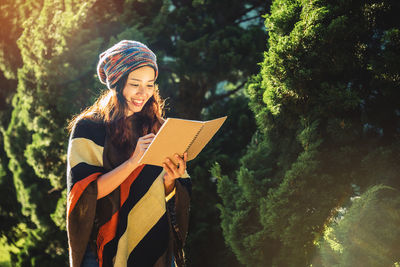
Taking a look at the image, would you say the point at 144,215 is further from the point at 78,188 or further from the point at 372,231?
the point at 372,231

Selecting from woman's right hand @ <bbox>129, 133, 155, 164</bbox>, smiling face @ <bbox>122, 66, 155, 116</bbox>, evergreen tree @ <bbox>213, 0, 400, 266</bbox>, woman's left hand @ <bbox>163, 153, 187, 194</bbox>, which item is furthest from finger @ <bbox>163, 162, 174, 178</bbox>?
evergreen tree @ <bbox>213, 0, 400, 266</bbox>

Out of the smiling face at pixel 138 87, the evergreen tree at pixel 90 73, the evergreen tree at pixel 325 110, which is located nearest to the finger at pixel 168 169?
the smiling face at pixel 138 87

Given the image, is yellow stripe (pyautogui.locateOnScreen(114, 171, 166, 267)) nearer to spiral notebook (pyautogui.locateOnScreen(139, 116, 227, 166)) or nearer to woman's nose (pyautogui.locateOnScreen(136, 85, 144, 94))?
spiral notebook (pyautogui.locateOnScreen(139, 116, 227, 166))

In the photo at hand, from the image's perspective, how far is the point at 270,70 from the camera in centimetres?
272

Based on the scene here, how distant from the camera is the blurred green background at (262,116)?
8.24 feet

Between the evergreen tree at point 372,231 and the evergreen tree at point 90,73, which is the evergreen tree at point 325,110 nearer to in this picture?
the evergreen tree at point 372,231

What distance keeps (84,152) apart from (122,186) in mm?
276

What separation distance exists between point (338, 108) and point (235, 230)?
3.80 ft

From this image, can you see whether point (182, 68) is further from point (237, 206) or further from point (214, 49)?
point (237, 206)

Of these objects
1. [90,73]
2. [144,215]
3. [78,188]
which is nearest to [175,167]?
[144,215]

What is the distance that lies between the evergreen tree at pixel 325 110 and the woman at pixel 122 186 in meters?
0.78

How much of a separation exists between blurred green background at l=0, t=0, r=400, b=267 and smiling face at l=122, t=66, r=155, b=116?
84cm

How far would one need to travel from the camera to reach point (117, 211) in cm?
220

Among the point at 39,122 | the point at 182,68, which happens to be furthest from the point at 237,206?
the point at 39,122
